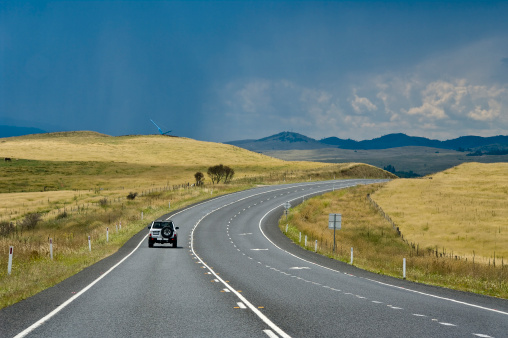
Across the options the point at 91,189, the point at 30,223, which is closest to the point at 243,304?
the point at 30,223

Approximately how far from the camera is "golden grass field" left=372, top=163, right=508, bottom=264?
3800 centimetres

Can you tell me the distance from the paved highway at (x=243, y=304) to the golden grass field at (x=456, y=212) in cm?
1725

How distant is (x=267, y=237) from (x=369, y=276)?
2232 cm

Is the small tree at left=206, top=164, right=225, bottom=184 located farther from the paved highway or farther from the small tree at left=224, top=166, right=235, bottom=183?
the paved highway

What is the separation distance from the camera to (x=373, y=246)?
40219 millimetres

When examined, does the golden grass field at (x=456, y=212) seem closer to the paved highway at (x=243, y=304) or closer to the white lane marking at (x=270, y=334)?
the paved highway at (x=243, y=304)

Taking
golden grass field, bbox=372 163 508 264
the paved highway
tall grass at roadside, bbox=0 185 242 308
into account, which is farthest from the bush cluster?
the paved highway

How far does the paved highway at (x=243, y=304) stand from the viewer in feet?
31.1

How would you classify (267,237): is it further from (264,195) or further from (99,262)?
(264,195)

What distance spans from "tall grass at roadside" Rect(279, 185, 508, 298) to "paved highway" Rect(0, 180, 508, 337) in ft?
8.10

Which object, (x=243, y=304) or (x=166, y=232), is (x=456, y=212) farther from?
(x=243, y=304)

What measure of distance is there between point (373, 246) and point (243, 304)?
29.8m

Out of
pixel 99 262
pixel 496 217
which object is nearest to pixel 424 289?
pixel 99 262

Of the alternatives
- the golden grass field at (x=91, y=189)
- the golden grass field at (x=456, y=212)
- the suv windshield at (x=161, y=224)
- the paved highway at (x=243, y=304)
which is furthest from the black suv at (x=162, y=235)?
the golden grass field at (x=456, y=212)
